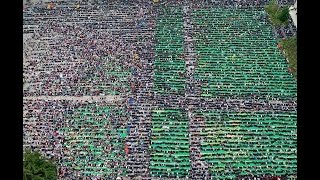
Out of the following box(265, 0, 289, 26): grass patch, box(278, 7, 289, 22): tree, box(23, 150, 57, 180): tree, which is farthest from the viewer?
box(265, 0, 289, 26): grass patch

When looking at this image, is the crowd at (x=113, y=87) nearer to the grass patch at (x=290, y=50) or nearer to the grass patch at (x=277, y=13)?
the grass patch at (x=277, y=13)

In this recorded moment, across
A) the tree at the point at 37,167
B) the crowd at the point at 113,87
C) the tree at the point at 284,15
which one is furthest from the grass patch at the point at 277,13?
the tree at the point at 37,167

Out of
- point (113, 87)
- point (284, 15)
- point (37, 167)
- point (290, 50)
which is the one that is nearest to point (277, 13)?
point (284, 15)

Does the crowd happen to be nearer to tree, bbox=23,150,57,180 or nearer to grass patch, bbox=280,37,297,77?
tree, bbox=23,150,57,180

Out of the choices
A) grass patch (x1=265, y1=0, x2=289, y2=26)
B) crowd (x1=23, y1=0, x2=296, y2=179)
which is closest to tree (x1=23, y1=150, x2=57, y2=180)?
crowd (x1=23, y1=0, x2=296, y2=179)

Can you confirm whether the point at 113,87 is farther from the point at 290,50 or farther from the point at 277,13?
the point at 277,13

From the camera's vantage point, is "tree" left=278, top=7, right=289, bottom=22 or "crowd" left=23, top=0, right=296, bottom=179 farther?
"tree" left=278, top=7, right=289, bottom=22
